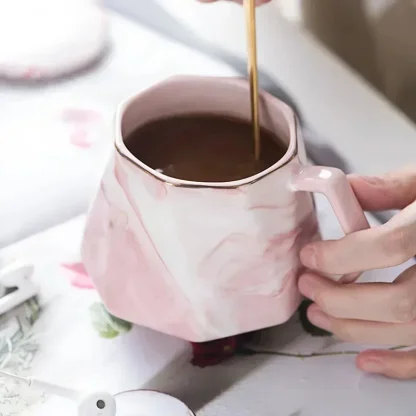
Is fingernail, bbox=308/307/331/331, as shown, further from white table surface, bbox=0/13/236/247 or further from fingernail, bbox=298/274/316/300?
white table surface, bbox=0/13/236/247

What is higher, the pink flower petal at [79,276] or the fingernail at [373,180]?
the fingernail at [373,180]

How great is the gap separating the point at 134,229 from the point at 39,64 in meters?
0.28

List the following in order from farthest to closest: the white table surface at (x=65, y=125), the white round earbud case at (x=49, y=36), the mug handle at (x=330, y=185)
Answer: the white round earbud case at (x=49, y=36) → the white table surface at (x=65, y=125) → the mug handle at (x=330, y=185)

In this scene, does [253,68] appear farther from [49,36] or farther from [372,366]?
[49,36]

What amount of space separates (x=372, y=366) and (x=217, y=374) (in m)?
0.08

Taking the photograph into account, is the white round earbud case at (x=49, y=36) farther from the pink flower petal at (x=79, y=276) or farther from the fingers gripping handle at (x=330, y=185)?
the fingers gripping handle at (x=330, y=185)

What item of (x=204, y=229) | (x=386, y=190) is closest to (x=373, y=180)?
(x=386, y=190)

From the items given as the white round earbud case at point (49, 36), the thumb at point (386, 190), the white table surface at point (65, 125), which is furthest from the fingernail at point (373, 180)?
the white round earbud case at point (49, 36)

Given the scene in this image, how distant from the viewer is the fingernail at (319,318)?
0.36 meters

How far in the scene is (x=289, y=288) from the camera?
336 mm

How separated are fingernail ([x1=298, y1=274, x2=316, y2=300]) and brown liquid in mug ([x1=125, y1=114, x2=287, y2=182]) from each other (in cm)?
6

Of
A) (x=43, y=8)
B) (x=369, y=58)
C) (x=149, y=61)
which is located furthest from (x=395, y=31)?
(x=43, y=8)

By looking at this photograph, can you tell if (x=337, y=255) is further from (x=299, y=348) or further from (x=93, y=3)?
(x=93, y=3)

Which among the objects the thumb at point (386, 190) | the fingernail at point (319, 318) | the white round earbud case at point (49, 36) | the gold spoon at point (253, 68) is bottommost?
the fingernail at point (319, 318)
